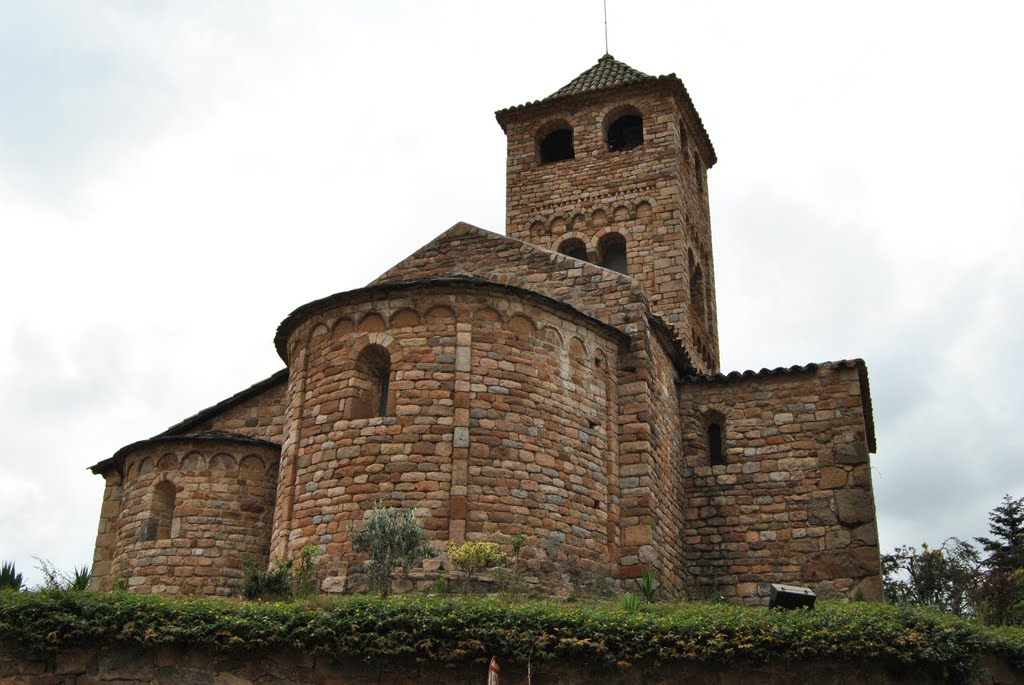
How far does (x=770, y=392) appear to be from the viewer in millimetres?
17484

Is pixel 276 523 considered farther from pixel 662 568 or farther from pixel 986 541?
pixel 986 541

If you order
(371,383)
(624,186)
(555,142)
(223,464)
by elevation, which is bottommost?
(223,464)

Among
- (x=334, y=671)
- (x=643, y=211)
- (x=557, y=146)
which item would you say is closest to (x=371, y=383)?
(x=334, y=671)

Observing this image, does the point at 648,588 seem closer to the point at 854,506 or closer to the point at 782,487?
the point at 782,487

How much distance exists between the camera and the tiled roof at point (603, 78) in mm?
24875

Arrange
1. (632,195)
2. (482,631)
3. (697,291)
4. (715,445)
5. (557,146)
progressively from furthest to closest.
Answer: (557,146) < (697,291) < (632,195) < (715,445) < (482,631)

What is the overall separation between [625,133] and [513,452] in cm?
1372

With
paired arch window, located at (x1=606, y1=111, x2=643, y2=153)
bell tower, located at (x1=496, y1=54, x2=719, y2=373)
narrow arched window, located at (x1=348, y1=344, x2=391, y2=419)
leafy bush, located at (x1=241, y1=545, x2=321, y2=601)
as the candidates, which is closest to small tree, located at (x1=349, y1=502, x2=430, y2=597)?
leafy bush, located at (x1=241, y1=545, x2=321, y2=601)

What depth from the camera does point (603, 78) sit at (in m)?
25.7

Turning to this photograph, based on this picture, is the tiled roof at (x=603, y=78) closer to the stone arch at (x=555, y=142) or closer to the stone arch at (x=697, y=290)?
the stone arch at (x=555, y=142)

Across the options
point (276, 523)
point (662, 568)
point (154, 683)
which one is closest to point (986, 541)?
point (662, 568)

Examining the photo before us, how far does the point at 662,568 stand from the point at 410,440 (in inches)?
178

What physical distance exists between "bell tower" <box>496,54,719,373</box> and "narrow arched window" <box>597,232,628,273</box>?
0.08 feet

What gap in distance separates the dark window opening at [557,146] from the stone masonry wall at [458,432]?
11098 millimetres
